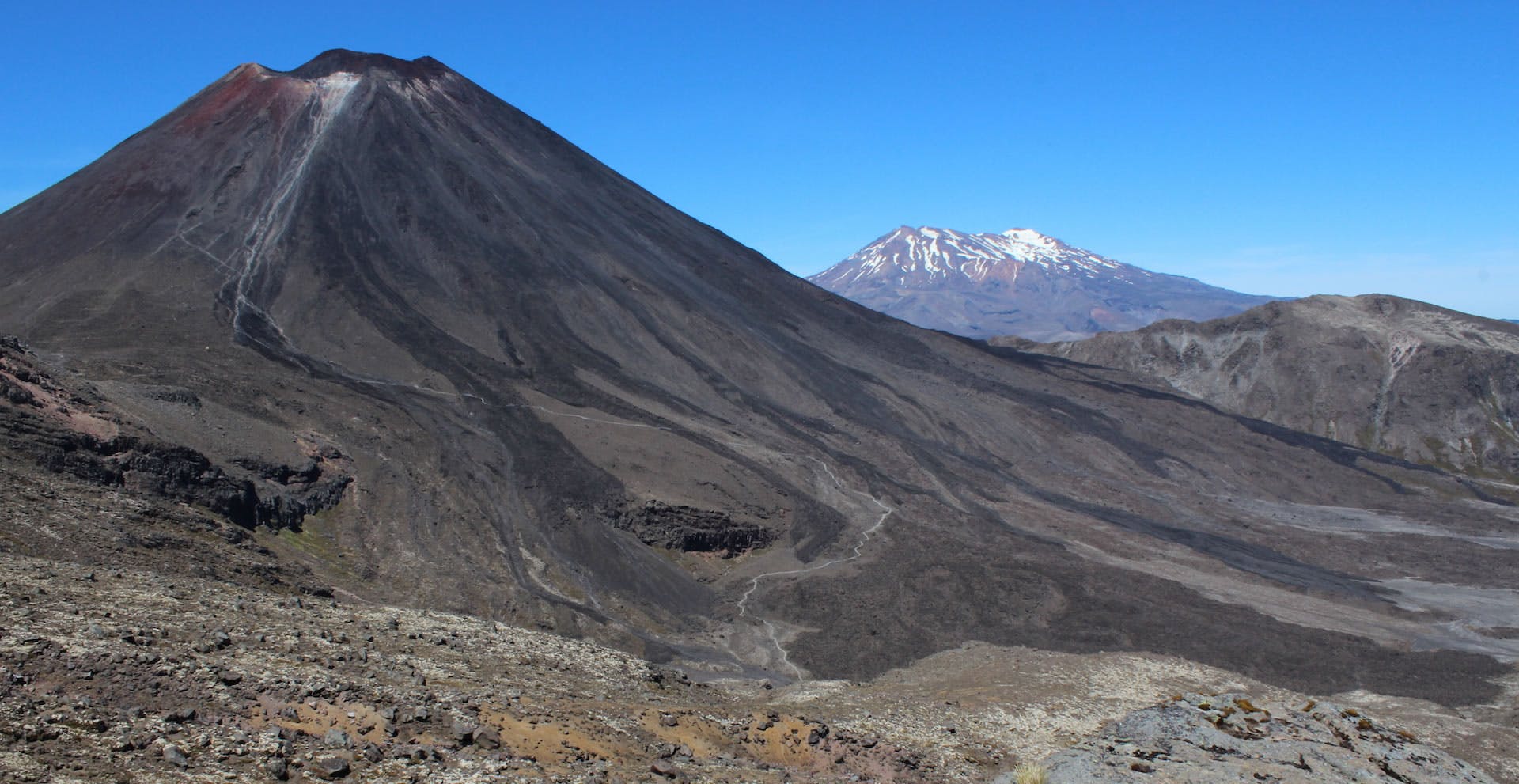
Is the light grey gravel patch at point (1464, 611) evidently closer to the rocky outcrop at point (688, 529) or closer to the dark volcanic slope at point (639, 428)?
the dark volcanic slope at point (639, 428)

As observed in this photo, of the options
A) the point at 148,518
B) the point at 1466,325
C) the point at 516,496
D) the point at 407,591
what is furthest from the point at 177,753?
the point at 1466,325

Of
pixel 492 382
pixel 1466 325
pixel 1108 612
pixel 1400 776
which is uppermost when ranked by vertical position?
pixel 1466 325

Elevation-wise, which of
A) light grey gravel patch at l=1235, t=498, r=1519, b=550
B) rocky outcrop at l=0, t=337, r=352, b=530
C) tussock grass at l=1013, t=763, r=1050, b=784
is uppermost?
rocky outcrop at l=0, t=337, r=352, b=530

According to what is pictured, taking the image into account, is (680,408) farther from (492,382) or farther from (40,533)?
(40,533)

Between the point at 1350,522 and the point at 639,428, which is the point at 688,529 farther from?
the point at 1350,522

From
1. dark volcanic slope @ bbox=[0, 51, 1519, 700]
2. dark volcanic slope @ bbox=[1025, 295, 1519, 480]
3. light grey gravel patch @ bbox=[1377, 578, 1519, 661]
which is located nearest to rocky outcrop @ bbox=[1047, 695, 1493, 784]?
dark volcanic slope @ bbox=[0, 51, 1519, 700]

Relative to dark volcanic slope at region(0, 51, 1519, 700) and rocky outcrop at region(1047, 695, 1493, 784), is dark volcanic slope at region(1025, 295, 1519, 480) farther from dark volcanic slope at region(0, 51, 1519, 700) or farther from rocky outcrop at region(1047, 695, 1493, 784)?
rocky outcrop at region(1047, 695, 1493, 784)
